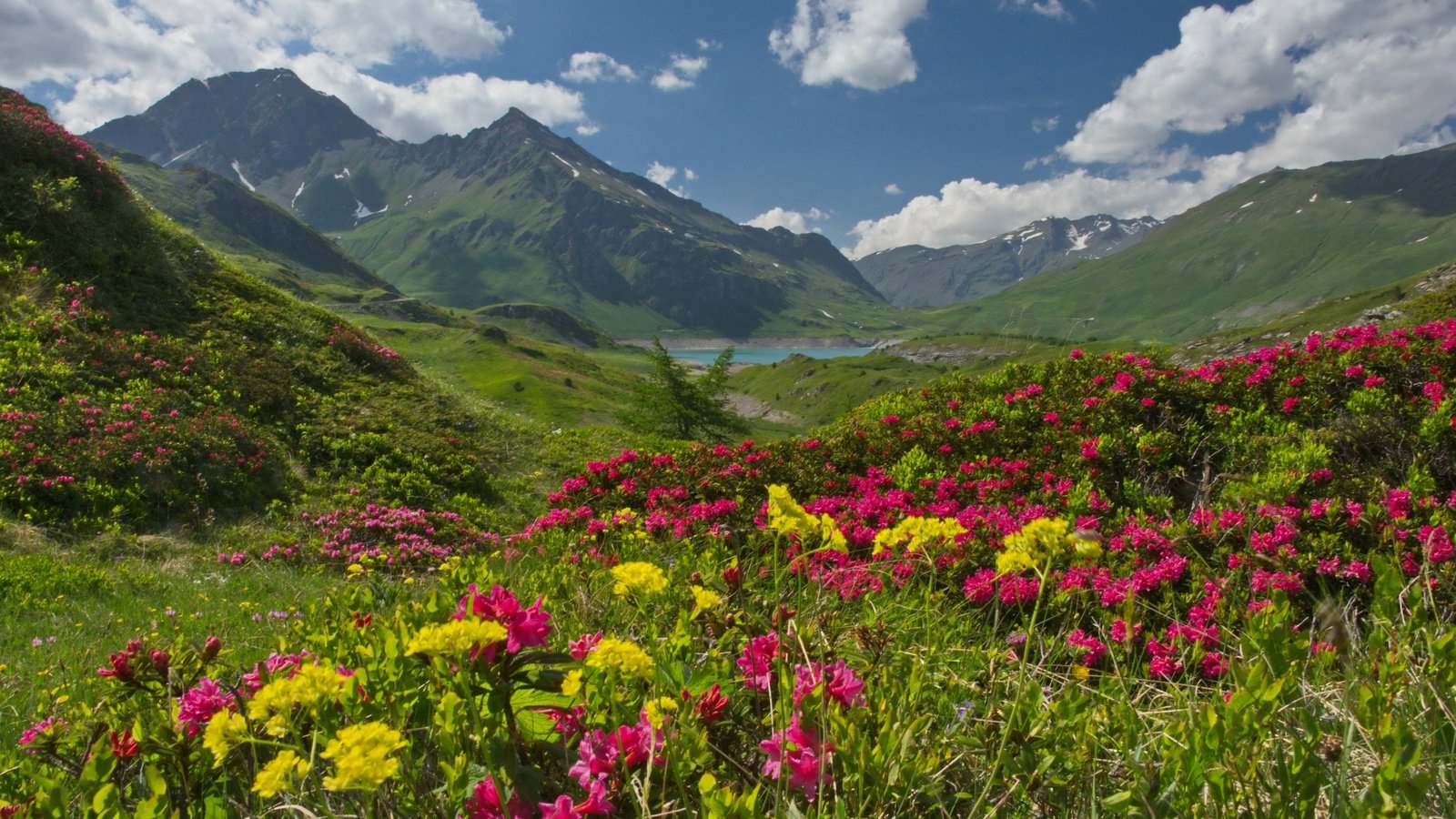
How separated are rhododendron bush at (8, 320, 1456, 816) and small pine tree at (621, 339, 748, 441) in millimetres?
22059

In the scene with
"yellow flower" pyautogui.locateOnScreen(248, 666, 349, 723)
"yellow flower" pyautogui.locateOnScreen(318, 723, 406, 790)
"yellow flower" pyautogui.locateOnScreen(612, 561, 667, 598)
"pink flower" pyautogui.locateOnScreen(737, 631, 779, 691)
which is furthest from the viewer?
"pink flower" pyautogui.locateOnScreen(737, 631, 779, 691)

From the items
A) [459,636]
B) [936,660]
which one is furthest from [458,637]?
[936,660]

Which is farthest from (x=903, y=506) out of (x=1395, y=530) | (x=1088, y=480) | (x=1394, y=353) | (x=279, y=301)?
(x=279, y=301)

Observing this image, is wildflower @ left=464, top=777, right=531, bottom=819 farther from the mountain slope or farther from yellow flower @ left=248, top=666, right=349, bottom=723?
the mountain slope

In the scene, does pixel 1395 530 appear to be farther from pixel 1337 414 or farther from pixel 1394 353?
pixel 1394 353

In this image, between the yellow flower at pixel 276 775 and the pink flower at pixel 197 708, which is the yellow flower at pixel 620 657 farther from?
the pink flower at pixel 197 708

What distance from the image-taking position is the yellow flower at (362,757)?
1279 mm

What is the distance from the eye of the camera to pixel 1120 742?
233 centimetres

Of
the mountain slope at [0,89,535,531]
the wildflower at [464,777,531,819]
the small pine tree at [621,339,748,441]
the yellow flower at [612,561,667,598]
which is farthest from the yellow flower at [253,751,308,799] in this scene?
the small pine tree at [621,339,748,441]

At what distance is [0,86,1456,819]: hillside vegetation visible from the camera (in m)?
1.83

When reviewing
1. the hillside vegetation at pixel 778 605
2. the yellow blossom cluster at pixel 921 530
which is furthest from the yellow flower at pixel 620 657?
the yellow blossom cluster at pixel 921 530

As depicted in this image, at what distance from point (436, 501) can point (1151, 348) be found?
12.3 m

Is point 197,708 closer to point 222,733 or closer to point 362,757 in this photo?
point 222,733

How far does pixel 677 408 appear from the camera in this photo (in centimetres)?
2927
